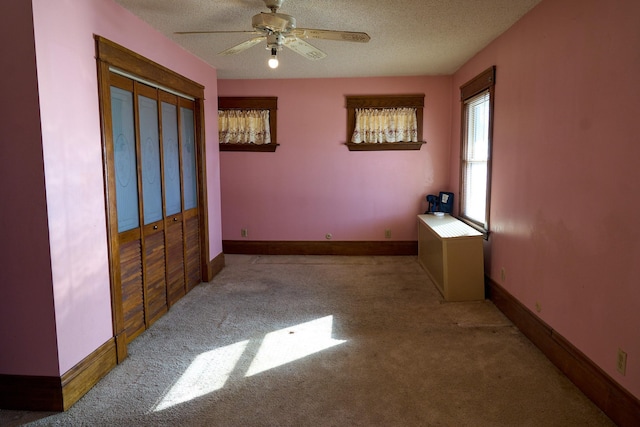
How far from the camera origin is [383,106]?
18.6 ft

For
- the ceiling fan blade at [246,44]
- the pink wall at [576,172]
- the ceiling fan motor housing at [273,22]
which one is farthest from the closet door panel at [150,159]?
the pink wall at [576,172]

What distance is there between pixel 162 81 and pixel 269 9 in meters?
1.18

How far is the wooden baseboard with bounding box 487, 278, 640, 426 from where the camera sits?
2.09 meters

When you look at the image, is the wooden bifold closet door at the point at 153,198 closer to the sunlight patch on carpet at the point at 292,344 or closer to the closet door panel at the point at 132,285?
the closet door panel at the point at 132,285

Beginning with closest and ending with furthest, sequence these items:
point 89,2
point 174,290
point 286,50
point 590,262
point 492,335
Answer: point 590,262 → point 89,2 → point 492,335 → point 174,290 → point 286,50

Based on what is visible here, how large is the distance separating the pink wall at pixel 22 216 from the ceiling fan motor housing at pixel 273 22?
4.07ft

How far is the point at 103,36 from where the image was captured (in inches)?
109

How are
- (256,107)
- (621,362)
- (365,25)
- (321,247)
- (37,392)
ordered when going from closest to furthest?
1. (621,362)
2. (37,392)
3. (365,25)
4. (256,107)
5. (321,247)

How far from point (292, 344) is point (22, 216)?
1.88 metres

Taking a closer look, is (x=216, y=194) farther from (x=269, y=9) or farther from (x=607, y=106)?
(x=607, y=106)

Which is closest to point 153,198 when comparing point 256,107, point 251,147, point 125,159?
point 125,159

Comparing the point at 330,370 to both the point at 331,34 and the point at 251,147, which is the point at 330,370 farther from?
the point at 251,147

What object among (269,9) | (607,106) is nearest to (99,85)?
(269,9)

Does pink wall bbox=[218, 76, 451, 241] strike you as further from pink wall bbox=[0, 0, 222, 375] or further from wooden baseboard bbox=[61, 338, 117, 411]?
wooden baseboard bbox=[61, 338, 117, 411]
